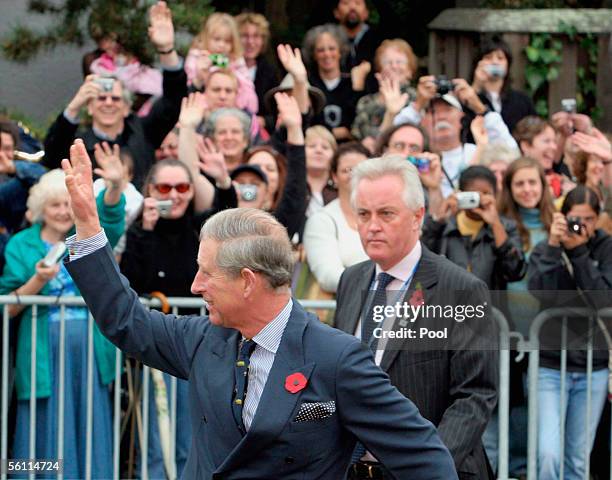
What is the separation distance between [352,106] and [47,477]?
169 inches

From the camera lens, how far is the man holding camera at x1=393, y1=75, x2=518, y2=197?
916 cm

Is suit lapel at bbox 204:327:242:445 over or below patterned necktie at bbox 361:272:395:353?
over

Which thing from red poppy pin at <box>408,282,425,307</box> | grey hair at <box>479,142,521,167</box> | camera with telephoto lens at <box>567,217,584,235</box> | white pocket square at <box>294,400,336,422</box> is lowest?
camera with telephoto lens at <box>567,217,584,235</box>

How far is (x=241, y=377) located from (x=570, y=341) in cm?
331

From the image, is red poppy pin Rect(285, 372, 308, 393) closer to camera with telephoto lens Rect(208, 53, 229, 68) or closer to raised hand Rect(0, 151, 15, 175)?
raised hand Rect(0, 151, 15, 175)

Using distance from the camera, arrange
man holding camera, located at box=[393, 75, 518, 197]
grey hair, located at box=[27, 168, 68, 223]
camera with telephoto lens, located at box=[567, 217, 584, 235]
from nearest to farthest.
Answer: camera with telephoto lens, located at box=[567, 217, 584, 235] → grey hair, located at box=[27, 168, 68, 223] → man holding camera, located at box=[393, 75, 518, 197]

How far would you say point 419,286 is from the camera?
5410mm

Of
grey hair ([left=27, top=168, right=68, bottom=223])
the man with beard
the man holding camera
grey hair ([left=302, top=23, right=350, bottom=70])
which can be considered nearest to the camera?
grey hair ([left=27, top=168, right=68, bottom=223])

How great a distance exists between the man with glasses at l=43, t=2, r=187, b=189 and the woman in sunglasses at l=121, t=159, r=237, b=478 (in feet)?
2.94

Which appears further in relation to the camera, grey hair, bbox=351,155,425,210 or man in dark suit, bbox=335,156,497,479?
grey hair, bbox=351,155,425,210

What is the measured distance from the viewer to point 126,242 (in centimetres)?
747

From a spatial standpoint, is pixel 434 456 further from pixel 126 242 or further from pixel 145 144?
pixel 145 144

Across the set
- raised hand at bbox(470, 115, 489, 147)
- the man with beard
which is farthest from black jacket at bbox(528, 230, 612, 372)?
the man with beard

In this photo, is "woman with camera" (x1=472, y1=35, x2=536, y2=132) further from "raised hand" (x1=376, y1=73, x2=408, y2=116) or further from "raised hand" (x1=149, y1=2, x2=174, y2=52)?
"raised hand" (x1=149, y1=2, x2=174, y2=52)
